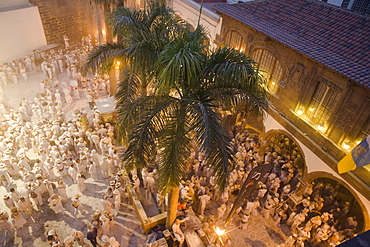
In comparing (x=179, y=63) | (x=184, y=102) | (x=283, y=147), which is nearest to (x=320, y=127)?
(x=283, y=147)

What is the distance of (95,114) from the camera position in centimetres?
1443

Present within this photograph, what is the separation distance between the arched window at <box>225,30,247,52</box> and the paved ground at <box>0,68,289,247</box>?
918cm

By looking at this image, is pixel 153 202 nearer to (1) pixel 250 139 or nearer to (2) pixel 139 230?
Answer: (2) pixel 139 230

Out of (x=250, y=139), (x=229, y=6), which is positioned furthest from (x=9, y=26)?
(x=250, y=139)

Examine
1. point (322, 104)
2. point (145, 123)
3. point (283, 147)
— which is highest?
point (145, 123)

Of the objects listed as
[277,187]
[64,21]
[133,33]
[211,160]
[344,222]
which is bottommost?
[344,222]

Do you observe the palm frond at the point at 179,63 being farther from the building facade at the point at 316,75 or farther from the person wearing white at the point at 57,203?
the person wearing white at the point at 57,203

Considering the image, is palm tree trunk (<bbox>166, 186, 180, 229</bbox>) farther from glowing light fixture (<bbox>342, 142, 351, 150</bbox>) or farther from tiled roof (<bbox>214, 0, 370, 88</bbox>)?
tiled roof (<bbox>214, 0, 370, 88</bbox>)

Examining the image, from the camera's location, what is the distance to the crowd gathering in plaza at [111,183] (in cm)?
1016

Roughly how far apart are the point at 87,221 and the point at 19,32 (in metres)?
18.3

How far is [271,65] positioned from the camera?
45.4ft

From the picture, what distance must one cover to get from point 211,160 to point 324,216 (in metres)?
7.97

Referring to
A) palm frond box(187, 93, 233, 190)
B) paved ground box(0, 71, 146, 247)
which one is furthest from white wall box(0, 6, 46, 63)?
palm frond box(187, 93, 233, 190)

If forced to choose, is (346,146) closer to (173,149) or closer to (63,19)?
(173,149)
